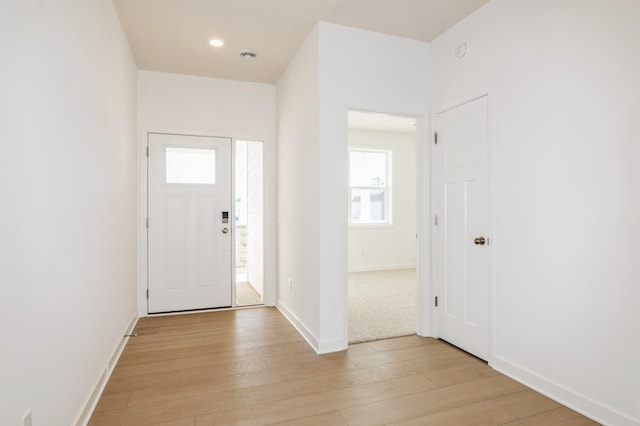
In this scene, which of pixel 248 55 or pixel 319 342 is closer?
pixel 319 342

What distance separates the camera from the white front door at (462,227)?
8.98 feet

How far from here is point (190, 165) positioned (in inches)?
165

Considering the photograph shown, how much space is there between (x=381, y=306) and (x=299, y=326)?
1.30m

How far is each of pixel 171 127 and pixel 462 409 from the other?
3.91 metres

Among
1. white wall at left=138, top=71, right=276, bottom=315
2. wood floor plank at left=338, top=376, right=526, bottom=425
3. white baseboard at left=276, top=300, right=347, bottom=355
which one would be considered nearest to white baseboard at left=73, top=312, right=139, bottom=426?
white wall at left=138, top=71, right=276, bottom=315

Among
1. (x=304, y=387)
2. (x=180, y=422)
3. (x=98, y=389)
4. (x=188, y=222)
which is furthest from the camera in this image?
(x=188, y=222)

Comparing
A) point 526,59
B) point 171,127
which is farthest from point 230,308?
point 526,59

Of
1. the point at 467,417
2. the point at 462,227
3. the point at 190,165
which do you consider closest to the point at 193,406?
the point at 467,417

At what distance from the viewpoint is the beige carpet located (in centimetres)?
342

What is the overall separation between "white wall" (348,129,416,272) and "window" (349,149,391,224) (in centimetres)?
13

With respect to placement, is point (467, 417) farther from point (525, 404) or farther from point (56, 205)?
point (56, 205)

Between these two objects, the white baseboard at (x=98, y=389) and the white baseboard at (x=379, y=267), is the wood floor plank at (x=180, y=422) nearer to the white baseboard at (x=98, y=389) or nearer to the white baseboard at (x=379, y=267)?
the white baseboard at (x=98, y=389)

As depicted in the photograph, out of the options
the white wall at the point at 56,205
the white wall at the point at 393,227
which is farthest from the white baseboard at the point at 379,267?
the white wall at the point at 56,205

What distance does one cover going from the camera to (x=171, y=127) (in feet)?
13.4
